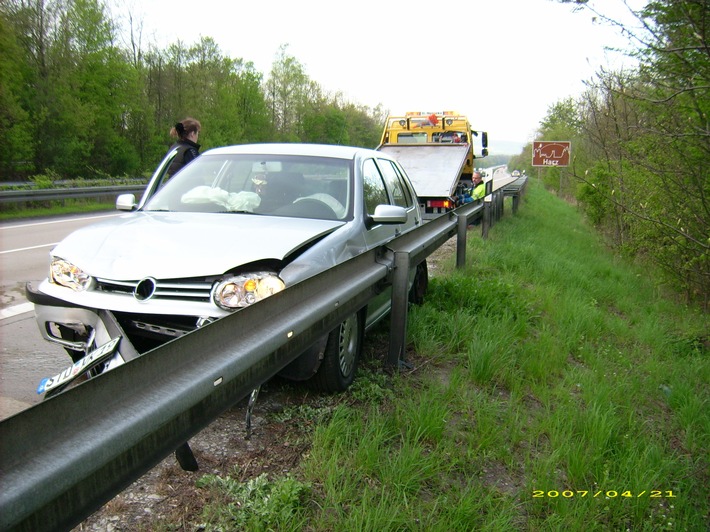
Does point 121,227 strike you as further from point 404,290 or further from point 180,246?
point 404,290

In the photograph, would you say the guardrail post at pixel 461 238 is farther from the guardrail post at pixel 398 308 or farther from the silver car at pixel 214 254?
the guardrail post at pixel 398 308

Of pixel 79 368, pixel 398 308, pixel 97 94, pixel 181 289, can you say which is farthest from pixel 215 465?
pixel 97 94

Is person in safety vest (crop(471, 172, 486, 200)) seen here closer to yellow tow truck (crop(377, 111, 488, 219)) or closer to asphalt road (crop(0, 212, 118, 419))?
yellow tow truck (crop(377, 111, 488, 219))

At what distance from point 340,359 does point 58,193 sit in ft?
56.0

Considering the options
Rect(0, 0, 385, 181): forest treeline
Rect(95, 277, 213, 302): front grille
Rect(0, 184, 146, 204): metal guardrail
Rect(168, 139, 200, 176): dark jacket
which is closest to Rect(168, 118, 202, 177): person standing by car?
Rect(168, 139, 200, 176): dark jacket

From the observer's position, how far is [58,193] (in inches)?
708

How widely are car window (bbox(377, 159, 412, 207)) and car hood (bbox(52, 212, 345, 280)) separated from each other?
1.73 metres

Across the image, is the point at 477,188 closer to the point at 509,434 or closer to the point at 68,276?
the point at 509,434

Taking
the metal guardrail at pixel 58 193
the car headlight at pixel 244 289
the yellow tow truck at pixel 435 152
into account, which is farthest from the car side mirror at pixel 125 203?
the metal guardrail at pixel 58 193

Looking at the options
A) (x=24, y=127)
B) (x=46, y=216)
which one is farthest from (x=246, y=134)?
(x=46, y=216)

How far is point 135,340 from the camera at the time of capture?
10.9ft

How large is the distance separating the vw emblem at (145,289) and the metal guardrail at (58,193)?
1520 cm

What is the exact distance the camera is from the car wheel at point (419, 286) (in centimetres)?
605

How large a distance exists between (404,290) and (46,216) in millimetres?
15885
